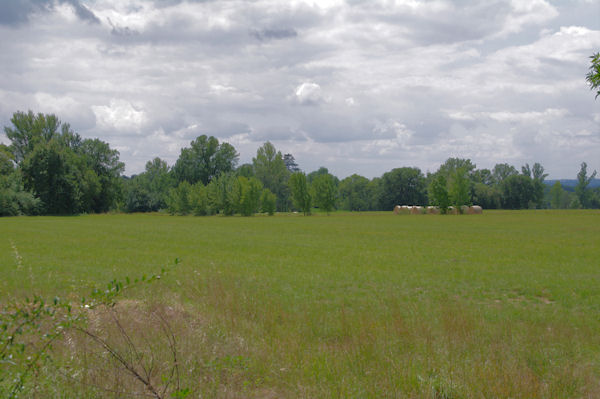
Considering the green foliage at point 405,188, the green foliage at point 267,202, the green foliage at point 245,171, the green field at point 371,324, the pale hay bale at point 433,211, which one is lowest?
the green field at point 371,324

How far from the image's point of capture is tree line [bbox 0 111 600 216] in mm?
80688

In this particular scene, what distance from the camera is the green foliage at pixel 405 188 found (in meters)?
127

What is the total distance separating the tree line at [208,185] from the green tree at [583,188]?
294 mm

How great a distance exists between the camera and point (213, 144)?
120m

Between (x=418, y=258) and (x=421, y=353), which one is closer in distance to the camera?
(x=421, y=353)

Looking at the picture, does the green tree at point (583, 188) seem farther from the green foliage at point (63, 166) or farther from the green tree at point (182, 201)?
the green foliage at point (63, 166)

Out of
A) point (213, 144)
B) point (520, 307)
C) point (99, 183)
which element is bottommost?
point (520, 307)

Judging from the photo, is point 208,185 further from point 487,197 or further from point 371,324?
point 371,324

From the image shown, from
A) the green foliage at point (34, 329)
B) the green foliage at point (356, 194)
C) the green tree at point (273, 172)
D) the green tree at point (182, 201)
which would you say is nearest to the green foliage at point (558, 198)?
the green foliage at point (356, 194)

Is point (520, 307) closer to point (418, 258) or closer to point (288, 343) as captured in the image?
point (288, 343)

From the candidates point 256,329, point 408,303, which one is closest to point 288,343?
point 256,329

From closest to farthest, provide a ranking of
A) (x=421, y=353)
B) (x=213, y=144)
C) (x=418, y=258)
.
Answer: (x=421, y=353)
(x=418, y=258)
(x=213, y=144)

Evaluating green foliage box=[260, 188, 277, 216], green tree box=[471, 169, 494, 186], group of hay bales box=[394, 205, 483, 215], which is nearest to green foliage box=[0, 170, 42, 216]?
green foliage box=[260, 188, 277, 216]

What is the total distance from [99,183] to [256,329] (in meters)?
96.0
